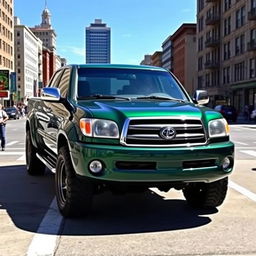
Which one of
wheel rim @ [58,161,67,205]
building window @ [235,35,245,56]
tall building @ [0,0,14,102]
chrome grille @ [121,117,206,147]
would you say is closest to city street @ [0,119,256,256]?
wheel rim @ [58,161,67,205]

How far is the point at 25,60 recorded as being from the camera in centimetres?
13762

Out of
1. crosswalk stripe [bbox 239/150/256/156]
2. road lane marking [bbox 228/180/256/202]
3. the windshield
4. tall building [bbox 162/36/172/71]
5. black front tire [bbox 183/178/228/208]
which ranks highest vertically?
tall building [bbox 162/36/172/71]

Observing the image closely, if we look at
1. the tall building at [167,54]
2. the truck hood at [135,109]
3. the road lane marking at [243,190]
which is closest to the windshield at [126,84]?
the truck hood at [135,109]

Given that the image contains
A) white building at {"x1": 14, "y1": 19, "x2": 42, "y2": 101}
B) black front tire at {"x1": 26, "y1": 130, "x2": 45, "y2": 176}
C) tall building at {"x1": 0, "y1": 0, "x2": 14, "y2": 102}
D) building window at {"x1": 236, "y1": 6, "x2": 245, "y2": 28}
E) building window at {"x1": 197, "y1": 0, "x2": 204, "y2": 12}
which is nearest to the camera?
black front tire at {"x1": 26, "y1": 130, "x2": 45, "y2": 176}

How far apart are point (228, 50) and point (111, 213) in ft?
201

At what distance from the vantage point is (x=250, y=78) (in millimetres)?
54812

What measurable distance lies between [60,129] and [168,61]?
148357 millimetres

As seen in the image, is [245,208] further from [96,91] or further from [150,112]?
[96,91]

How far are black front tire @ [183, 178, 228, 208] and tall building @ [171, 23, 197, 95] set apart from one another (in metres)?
97.6

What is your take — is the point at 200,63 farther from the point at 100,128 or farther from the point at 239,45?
the point at 100,128

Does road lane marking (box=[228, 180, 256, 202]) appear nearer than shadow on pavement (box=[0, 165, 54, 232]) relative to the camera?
No

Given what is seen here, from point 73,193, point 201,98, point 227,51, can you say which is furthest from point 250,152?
point 227,51

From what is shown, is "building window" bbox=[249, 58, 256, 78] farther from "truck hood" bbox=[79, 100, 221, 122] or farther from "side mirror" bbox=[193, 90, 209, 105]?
"truck hood" bbox=[79, 100, 221, 122]

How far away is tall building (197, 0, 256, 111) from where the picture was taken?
5503 centimetres
